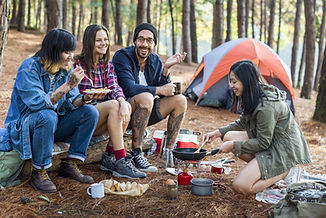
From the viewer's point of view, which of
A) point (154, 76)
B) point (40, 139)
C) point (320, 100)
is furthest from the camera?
point (320, 100)

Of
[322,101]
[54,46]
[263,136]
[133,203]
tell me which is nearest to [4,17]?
[54,46]

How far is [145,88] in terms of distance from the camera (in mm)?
4008

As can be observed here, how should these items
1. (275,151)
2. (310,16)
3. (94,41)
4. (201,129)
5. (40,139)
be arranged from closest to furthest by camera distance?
(40,139) < (275,151) < (94,41) < (201,129) < (310,16)

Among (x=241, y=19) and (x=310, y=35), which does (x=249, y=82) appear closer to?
(x=310, y=35)

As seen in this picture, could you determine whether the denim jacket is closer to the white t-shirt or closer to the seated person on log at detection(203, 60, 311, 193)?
the white t-shirt

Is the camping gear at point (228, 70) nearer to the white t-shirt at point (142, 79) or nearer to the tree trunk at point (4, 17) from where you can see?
the white t-shirt at point (142, 79)

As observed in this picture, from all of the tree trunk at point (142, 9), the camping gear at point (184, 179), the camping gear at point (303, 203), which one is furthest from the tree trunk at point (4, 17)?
the tree trunk at point (142, 9)

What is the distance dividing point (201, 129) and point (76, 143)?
10.7 feet

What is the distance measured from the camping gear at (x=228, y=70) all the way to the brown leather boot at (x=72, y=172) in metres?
4.76

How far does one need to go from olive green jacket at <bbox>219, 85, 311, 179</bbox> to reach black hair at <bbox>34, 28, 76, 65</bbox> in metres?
1.72

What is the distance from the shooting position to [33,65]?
10.4 ft

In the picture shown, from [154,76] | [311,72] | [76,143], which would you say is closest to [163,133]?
A: [154,76]

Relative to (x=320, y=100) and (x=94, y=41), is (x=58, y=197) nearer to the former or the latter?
(x=94, y=41)

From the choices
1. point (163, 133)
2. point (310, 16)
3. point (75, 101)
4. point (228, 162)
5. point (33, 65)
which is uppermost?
point (310, 16)
